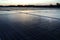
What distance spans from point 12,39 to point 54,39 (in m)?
1.51

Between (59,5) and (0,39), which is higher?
(59,5)

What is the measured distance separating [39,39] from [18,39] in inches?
29.9

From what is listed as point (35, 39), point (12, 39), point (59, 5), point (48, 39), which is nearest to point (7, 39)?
point (12, 39)

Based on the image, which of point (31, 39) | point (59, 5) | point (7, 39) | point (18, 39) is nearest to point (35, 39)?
point (31, 39)

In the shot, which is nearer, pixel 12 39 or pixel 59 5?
pixel 12 39

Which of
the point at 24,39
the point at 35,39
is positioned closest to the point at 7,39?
the point at 24,39

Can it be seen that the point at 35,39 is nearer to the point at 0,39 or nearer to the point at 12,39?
the point at 12,39

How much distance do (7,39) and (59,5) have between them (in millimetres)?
53819

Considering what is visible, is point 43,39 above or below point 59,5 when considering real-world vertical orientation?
below

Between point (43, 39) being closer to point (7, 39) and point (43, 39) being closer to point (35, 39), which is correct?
point (35, 39)

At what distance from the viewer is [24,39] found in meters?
6.39

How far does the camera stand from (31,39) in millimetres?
6355

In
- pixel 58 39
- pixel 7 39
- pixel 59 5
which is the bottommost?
pixel 58 39

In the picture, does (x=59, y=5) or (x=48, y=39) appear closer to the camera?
(x=48, y=39)
